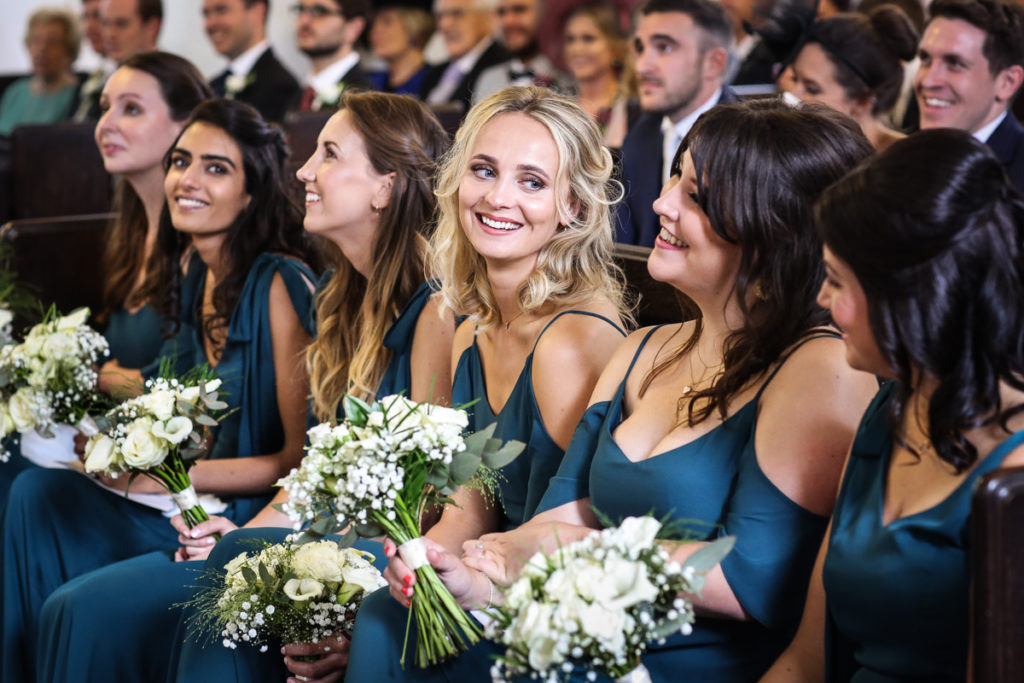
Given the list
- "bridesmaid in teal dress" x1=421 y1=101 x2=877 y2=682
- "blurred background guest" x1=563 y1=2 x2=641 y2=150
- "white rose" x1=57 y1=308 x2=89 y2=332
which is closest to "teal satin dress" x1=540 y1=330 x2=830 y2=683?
"bridesmaid in teal dress" x1=421 y1=101 x2=877 y2=682

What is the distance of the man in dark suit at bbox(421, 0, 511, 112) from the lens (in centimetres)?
700

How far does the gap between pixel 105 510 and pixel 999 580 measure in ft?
7.64

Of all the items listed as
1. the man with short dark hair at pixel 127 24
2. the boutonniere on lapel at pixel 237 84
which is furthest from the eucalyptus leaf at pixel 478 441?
the man with short dark hair at pixel 127 24

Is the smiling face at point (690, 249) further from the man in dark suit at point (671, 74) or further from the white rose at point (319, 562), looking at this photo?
the man in dark suit at point (671, 74)

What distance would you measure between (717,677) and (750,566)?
0.22 meters

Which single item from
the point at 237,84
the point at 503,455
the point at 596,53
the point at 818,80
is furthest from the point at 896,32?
the point at 237,84

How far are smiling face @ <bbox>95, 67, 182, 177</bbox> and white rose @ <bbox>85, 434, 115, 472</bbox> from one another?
1.52 meters

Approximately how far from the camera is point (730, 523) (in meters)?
1.74

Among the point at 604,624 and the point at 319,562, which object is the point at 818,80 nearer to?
the point at 319,562

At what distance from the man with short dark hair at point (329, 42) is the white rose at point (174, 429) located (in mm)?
4196

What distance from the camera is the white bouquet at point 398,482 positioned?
178cm

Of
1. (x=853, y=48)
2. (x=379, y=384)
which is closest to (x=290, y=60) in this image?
(x=853, y=48)

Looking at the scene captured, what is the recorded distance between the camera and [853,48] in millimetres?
4207

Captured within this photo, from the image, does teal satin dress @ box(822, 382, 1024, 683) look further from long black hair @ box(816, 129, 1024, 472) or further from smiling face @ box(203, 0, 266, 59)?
smiling face @ box(203, 0, 266, 59)
